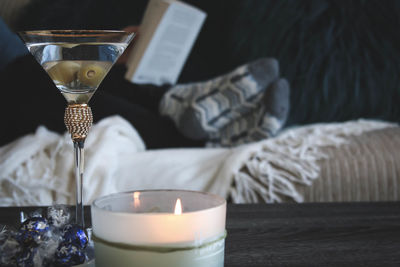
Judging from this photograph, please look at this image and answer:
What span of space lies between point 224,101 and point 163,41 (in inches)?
18.4

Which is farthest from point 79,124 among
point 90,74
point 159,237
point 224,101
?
point 224,101

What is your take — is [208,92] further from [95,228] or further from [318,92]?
[95,228]

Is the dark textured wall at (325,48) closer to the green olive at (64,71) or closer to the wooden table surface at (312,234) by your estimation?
the wooden table surface at (312,234)

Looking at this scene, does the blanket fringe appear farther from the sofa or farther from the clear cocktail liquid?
the clear cocktail liquid

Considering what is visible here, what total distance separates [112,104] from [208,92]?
10.6 inches

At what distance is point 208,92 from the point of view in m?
1.46

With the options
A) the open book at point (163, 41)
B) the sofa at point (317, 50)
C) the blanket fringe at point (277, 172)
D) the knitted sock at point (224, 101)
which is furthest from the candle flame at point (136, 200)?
the open book at point (163, 41)

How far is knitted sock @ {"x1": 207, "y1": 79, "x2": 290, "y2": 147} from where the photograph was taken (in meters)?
1.42

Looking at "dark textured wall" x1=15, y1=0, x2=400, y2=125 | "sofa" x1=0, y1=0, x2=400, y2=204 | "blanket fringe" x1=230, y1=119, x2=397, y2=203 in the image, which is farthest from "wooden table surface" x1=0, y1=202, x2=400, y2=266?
"dark textured wall" x1=15, y1=0, x2=400, y2=125

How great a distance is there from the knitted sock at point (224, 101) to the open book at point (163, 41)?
35 centimetres

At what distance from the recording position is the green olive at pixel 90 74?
49 centimetres

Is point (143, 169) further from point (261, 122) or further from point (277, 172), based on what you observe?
point (261, 122)

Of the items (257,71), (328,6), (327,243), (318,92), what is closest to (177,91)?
(257,71)

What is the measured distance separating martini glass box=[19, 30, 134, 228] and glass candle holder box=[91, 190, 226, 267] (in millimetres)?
158
